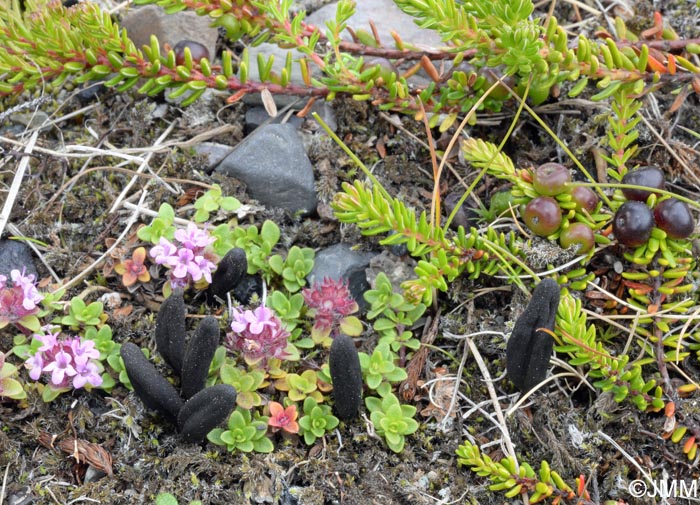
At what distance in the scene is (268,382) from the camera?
3.10m

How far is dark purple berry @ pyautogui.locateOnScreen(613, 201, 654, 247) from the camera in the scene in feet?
10.2

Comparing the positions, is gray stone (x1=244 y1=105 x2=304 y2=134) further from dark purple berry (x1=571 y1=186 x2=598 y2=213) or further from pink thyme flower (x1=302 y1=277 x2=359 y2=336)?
dark purple berry (x1=571 y1=186 x2=598 y2=213)

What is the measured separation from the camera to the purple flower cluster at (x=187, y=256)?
3.17m

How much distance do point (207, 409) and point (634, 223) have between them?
202 cm

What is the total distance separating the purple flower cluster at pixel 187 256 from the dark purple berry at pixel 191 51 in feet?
3.34

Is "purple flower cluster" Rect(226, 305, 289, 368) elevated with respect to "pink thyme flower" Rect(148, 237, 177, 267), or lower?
lower

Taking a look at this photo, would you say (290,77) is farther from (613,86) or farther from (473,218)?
(613,86)

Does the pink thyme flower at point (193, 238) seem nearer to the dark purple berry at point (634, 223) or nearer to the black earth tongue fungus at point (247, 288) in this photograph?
the black earth tongue fungus at point (247, 288)

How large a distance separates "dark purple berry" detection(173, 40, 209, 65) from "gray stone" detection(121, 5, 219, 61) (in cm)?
24

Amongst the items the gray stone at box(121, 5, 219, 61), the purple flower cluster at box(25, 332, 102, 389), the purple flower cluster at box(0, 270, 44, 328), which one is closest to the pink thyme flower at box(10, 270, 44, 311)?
the purple flower cluster at box(0, 270, 44, 328)

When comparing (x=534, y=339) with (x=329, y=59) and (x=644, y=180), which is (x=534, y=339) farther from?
(x=329, y=59)

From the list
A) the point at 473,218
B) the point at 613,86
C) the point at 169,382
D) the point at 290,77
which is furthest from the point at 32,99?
the point at 613,86

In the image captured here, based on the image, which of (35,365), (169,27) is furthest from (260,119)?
(35,365)

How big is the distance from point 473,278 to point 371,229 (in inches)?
22.1
